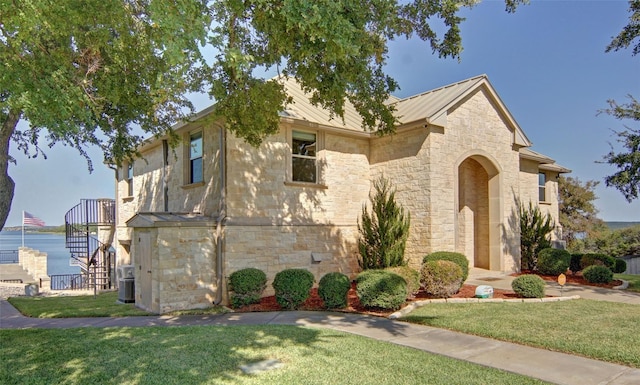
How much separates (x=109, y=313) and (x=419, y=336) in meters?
7.23

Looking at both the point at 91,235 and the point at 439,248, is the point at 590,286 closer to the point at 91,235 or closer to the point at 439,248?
the point at 439,248

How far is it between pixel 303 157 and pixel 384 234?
140 inches

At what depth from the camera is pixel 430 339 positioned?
6.85 metres

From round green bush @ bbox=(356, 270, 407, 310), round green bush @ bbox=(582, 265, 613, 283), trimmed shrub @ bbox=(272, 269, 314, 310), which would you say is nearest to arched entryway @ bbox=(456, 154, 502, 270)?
round green bush @ bbox=(582, 265, 613, 283)

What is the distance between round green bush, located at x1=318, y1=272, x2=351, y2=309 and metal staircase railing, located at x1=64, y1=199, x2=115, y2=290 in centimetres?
1441

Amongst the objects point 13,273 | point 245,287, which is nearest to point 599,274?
point 245,287

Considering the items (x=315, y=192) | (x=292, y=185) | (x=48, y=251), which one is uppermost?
(x=292, y=185)

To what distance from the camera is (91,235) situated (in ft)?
69.7

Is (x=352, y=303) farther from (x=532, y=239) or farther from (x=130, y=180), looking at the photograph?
(x=130, y=180)

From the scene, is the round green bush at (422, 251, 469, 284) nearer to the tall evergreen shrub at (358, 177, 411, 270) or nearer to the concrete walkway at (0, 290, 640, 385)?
the tall evergreen shrub at (358, 177, 411, 270)

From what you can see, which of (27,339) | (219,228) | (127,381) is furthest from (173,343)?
(219,228)

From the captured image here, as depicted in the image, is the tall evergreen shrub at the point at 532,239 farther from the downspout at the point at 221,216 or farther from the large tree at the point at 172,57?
the downspout at the point at 221,216

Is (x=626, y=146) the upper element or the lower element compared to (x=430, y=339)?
upper

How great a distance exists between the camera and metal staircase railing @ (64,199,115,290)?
1972 cm
